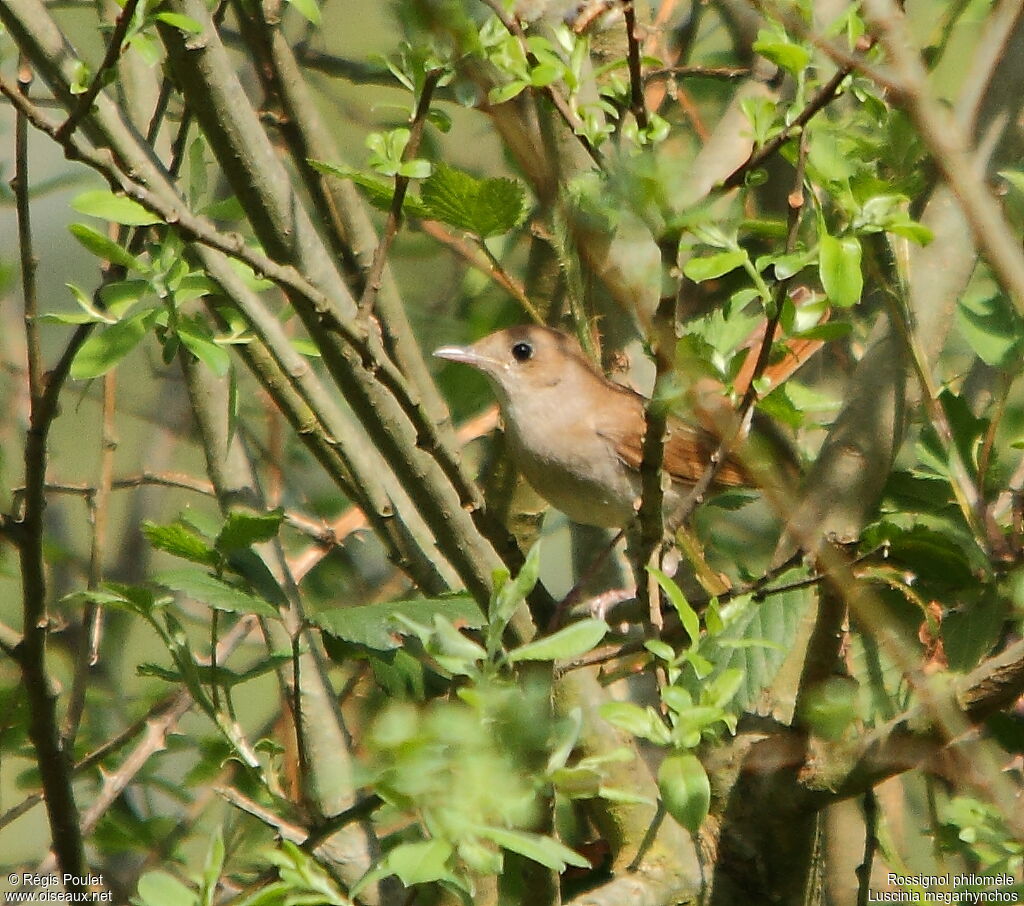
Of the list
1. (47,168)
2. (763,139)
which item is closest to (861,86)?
(763,139)

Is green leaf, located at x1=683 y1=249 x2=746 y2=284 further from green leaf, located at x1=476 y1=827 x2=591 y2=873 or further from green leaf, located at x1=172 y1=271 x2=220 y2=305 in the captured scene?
green leaf, located at x1=172 y1=271 x2=220 y2=305

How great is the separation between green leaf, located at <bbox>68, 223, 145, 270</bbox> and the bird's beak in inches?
57.0

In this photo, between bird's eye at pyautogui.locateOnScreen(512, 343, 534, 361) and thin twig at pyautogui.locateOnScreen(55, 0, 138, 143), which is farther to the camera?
bird's eye at pyautogui.locateOnScreen(512, 343, 534, 361)

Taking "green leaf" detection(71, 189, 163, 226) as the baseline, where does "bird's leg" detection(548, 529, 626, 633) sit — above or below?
below

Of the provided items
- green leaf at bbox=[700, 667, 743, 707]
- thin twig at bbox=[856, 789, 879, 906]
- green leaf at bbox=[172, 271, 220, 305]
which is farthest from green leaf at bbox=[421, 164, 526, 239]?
thin twig at bbox=[856, 789, 879, 906]

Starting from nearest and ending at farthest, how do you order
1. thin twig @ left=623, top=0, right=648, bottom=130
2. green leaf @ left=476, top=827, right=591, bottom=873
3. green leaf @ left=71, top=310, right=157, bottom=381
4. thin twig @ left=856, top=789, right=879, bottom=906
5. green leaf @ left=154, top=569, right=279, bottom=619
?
green leaf @ left=476, top=827, right=591, bottom=873
thin twig @ left=623, top=0, right=648, bottom=130
green leaf @ left=154, top=569, right=279, bottom=619
green leaf @ left=71, top=310, right=157, bottom=381
thin twig @ left=856, top=789, right=879, bottom=906

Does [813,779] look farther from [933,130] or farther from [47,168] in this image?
[47,168]

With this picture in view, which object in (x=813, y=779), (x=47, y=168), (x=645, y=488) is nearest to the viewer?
(x=645, y=488)

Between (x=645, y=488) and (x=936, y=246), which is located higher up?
(x=936, y=246)

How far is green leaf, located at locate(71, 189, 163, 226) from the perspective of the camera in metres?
2.02

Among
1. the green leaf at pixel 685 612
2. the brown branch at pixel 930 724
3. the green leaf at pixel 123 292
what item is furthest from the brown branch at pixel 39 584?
the brown branch at pixel 930 724

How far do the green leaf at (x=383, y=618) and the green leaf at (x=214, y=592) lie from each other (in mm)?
103

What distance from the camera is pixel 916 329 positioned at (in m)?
2.41

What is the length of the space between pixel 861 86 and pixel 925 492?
82cm
